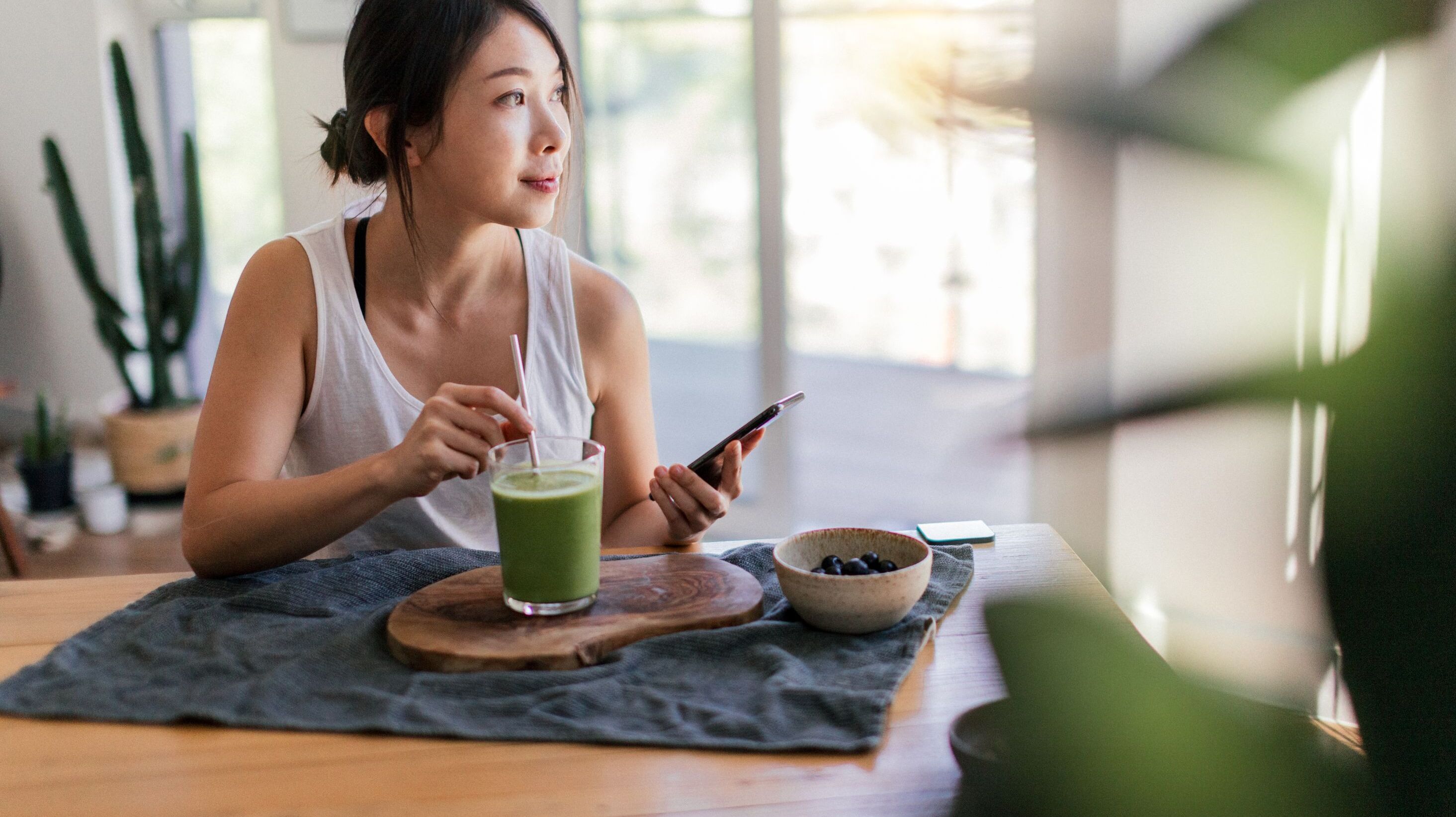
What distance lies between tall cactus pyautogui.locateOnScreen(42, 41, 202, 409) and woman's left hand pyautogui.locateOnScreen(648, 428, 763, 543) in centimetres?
282

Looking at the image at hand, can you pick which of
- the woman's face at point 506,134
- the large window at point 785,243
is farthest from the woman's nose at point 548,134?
the large window at point 785,243

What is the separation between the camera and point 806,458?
13.3ft

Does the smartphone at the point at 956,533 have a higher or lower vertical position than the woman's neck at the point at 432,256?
lower

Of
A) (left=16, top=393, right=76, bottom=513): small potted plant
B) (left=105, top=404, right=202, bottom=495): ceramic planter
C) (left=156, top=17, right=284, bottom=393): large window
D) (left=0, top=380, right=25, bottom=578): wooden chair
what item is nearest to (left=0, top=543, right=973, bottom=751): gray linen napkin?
(left=0, top=380, right=25, bottom=578): wooden chair

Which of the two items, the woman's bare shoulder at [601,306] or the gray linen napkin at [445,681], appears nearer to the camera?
the gray linen napkin at [445,681]

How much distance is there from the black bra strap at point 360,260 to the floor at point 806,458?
203 cm

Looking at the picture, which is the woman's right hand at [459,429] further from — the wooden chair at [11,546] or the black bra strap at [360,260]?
the wooden chair at [11,546]

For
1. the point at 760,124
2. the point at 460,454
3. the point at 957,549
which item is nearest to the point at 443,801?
the point at 460,454

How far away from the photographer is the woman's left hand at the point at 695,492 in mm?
1249

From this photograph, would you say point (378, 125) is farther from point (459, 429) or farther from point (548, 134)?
point (459, 429)

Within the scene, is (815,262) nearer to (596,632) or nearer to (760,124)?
(760,124)

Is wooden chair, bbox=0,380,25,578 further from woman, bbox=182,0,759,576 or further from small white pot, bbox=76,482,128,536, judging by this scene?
woman, bbox=182,0,759,576

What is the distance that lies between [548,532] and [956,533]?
47cm

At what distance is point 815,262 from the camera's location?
11.3ft
